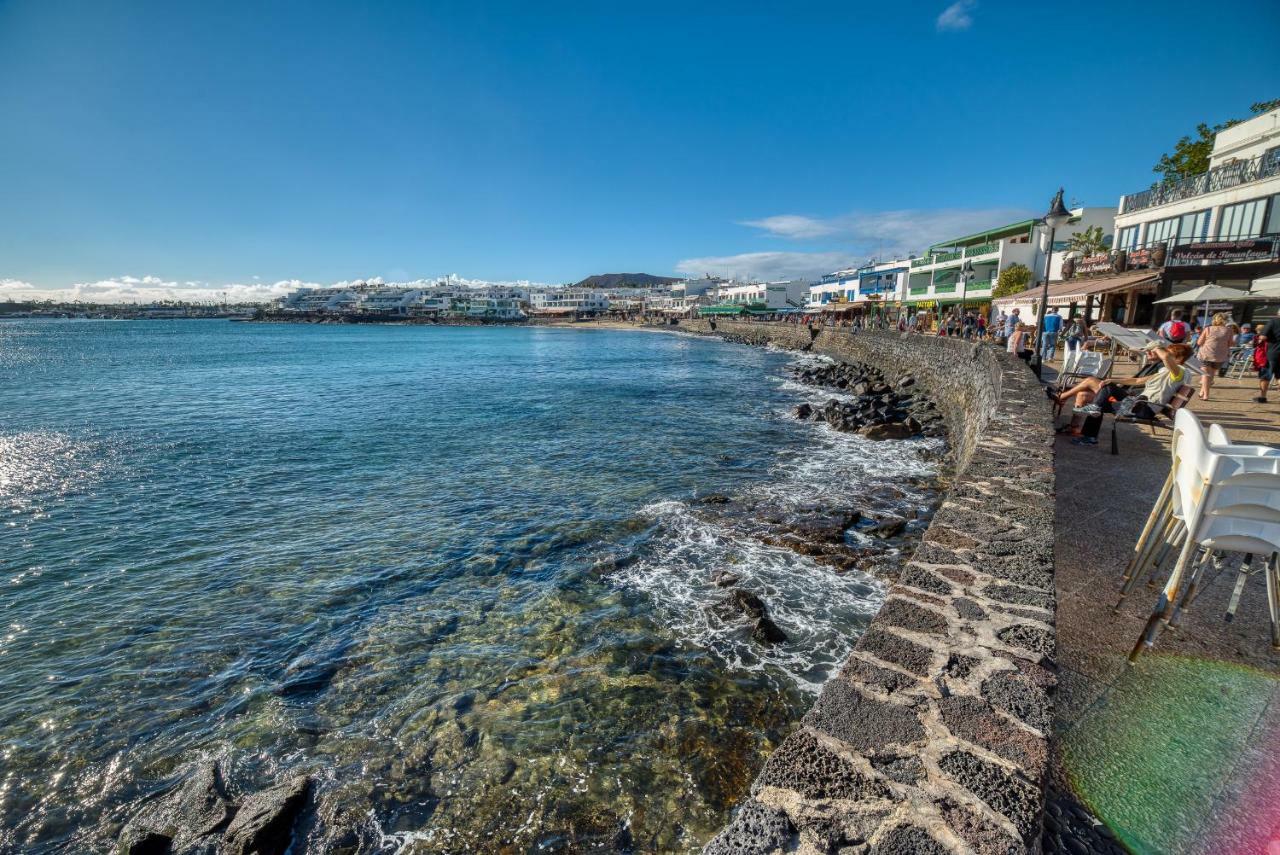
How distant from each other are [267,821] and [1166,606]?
632cm

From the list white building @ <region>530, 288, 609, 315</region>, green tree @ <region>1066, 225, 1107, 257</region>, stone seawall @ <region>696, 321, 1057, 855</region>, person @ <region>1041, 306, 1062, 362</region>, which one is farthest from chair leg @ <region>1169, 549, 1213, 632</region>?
white building @ <region>530, 288, 609, 315</region>

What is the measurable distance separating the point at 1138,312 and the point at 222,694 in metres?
36.8

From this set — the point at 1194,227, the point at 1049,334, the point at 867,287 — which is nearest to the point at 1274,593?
the point at 1049,334

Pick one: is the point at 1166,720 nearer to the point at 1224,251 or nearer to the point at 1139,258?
the point at 1224,251

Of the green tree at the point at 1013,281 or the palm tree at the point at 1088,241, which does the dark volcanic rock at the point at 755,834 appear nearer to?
the green tree at the point at 1013,281

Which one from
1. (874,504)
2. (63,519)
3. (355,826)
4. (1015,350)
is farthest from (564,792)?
(1015,350)

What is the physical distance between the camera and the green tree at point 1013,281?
37.9m

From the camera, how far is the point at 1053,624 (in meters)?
3.34

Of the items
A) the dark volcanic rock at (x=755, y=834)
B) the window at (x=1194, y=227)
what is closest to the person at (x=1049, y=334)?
the window at (x=1194, y=227)

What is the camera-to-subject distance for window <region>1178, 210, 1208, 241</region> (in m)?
A: 25.2

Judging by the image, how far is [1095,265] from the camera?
2928 centimetres

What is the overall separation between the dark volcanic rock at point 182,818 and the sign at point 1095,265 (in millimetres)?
36852

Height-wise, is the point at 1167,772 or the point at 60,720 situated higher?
the point at 1167,772

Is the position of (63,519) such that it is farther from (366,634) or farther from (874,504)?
(874,504)
